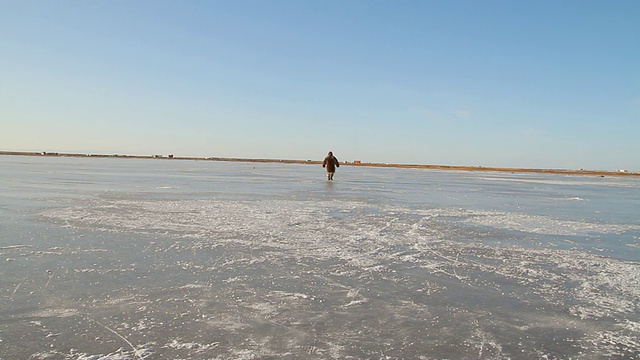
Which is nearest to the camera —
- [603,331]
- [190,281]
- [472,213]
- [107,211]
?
[603,331]

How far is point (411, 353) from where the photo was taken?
2.71 m

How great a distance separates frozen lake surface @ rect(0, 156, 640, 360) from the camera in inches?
111

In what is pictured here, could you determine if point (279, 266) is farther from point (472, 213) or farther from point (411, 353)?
point (472, 213)

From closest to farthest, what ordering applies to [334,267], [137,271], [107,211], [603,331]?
[603,331]
[137,271]
[334,267]
[107,211]

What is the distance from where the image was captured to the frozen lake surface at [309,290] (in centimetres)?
281

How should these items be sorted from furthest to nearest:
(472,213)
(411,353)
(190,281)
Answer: (472,213) → (190,281) → (411,353)

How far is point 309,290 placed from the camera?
3924 mm

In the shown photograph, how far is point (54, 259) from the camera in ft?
15.8

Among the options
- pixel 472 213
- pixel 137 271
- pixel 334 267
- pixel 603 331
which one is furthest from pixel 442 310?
pixel 472 213

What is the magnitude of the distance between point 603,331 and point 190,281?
132 inches

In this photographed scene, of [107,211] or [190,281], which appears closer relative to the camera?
[190,281]

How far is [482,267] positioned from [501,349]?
223 centimetres

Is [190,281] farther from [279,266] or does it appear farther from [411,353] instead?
[411,353]

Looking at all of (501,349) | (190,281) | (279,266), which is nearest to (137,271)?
(190,281)
